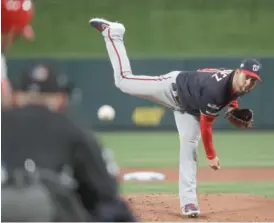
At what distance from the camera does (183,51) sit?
67.6 feet

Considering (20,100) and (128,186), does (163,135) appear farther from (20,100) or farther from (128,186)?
(20,100)

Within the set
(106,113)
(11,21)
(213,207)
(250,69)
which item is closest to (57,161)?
(11,21)

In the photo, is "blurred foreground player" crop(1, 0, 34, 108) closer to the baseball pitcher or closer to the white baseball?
the baseball pitcher

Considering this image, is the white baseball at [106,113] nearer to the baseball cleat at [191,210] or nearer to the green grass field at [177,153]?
the green grass field at [177,153]

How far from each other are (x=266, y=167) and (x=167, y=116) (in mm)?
5235

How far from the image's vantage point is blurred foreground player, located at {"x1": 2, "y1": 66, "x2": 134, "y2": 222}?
6.66 ft

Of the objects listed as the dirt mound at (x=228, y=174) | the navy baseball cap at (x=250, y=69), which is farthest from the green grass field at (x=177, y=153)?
the navy baseball cap at (x=250, y=69)

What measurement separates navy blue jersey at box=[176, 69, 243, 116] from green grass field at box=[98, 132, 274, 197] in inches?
84.6

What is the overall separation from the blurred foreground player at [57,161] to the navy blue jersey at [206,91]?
164 inches

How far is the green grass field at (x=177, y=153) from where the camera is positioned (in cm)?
881

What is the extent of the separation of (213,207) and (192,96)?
131 centimetres

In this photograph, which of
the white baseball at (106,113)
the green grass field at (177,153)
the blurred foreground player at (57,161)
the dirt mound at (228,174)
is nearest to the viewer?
the blurred foreground player at (57,161)

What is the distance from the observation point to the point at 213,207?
7238 mm

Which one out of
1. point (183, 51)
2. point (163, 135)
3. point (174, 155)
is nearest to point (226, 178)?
point (174, 155)
